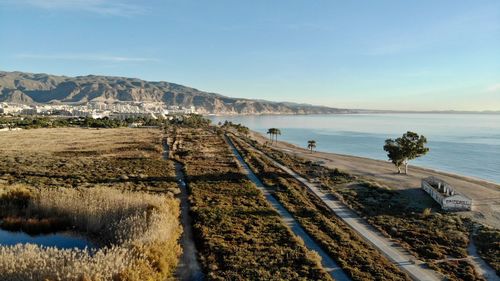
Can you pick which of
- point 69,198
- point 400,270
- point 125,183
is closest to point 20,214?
point 69,198

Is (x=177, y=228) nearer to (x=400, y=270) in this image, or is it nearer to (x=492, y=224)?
(x=400, y=270)

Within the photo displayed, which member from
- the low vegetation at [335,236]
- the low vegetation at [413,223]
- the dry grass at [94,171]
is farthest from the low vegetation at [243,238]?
the low vegetation at [413,223]

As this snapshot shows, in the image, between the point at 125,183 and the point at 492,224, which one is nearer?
the point at 492,224

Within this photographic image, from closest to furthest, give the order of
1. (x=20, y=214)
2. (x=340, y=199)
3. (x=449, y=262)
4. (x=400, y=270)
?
(x=400, y=270) → (x=449, y=262) → (x=20, y=214) → (x=340, y=199)

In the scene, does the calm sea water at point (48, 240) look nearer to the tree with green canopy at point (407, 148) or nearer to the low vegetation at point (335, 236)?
the low vegetation at point (335, 236)

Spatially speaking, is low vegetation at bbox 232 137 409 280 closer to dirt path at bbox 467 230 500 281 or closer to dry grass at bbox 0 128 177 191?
dirt path at bbox 467 230 500 281

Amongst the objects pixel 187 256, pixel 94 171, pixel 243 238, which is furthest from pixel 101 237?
pixel 94 171
